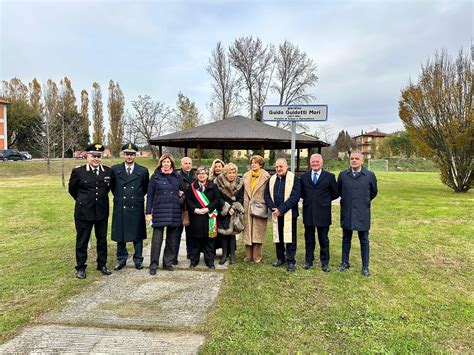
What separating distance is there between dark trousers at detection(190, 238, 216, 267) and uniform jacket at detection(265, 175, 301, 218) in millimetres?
1002

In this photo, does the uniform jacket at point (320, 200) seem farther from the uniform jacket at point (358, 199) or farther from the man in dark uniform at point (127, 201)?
the man in dark uniform at point (127, 201)

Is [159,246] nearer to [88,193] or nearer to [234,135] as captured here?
[88,193]

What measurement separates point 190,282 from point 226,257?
100 cm

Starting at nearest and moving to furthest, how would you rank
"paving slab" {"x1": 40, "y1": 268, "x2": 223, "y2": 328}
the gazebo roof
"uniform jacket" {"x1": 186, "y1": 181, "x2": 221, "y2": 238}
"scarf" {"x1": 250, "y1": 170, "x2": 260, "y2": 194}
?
"paving slab" {"x1": 40, "y1": 268, "x2": 223, "y2": 328}, "uniform jacket" {"x1": 186, "y1": 181, "x2": 221, "y2": 238}, "scarf" {"x1": 250, "y1": 170, "x2": 260, "y2": 194}, the gazebo roof

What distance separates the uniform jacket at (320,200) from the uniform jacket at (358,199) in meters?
0.18

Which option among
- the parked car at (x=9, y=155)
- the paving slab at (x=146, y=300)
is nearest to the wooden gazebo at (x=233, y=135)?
the paving slab at (x=146, y=300)

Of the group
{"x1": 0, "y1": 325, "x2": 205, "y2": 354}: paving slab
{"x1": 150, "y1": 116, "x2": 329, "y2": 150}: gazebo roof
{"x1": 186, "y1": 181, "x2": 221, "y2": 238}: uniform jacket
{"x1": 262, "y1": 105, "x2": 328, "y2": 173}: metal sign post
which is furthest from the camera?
{"x1": 150, "y1": 116, "x2": 329, "y2": 150}: gazebo roof

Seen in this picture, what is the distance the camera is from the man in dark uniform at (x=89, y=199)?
4.29 m

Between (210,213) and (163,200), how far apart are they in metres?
0.67

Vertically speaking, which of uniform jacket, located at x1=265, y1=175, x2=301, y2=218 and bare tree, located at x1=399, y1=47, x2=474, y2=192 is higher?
bare tree, located at x1=399, y1=47, x2=474, y2=192

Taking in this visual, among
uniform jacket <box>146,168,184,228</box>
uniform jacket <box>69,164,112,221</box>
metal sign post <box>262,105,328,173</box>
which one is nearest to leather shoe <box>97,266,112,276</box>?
uniform jacket <box>69,164,112,221</box>

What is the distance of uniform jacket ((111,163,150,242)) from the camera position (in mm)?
4551

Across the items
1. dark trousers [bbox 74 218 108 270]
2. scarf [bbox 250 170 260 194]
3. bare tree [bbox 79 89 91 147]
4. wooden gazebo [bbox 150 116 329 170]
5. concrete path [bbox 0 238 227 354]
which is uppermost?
bare tree [bbox 79 89 91 147]

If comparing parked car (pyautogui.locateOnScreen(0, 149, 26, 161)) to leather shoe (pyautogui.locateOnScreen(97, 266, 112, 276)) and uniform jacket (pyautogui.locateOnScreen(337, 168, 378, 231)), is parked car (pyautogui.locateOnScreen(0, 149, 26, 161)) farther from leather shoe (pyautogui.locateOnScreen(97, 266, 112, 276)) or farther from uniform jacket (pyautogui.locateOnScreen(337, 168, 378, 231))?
uniform jacket (pyautogui.locateOnScreen(337, 168, 378, 231))
